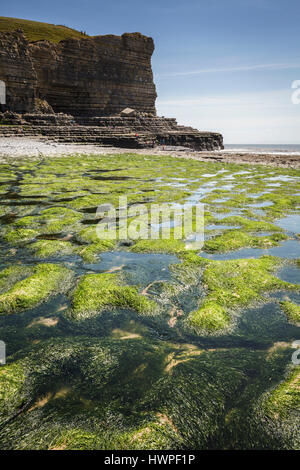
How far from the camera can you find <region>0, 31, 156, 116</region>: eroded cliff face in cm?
4953

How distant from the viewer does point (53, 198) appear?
11.7 m

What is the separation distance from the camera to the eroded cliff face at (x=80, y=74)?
4953 centimetres

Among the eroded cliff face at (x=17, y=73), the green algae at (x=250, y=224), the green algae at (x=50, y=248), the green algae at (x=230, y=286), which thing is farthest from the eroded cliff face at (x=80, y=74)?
the green algae at (x=230, y=286)

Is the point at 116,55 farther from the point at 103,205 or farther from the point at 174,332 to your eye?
the point at 174,332

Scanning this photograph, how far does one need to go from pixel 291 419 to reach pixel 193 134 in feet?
173

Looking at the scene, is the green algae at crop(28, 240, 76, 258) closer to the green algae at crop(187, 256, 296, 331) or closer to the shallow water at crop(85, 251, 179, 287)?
the shallow water at crop(85, 251, 179, 287)

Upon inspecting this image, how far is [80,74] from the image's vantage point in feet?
206

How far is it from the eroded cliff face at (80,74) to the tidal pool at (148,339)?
53.9m

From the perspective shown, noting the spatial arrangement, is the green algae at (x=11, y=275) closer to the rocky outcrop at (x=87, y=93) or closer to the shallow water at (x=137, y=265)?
the shallow water at (x=137, y=265)

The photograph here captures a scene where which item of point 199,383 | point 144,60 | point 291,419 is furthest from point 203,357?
point 144,60

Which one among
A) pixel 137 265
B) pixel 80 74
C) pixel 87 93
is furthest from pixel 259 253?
pixel 80 74

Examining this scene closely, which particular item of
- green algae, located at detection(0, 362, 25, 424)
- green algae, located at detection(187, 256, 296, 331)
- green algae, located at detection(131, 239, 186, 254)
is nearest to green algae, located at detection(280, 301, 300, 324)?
green algae, located at detection(187, 256, 296, 331)

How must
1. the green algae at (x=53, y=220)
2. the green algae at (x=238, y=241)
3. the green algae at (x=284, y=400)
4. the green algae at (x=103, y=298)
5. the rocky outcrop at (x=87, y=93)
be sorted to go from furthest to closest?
the rocky outcrop at (x=87, y=93) → the green algae at (x=53, y=220) → the green algae at (x=238, y=241) → the green algae at (x=103, y=298) → the green algae at (x=284, y=400)

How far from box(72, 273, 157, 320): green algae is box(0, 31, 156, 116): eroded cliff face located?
5523 centimetres
